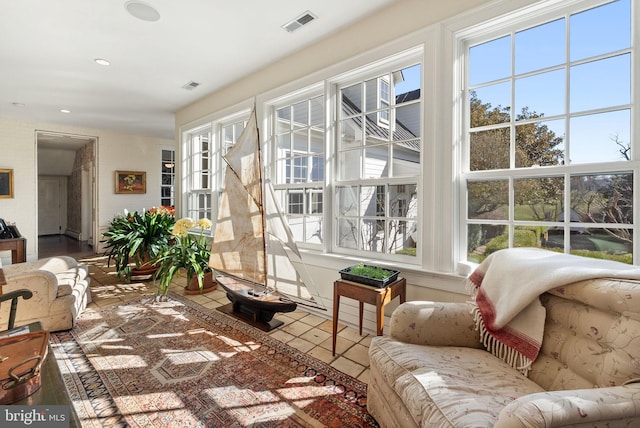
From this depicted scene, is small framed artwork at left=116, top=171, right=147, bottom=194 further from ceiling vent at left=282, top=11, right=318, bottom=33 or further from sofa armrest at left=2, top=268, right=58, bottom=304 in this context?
ceiling vent at left=282, top=11, right=318, bottom=33

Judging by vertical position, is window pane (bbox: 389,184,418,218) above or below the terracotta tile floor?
above

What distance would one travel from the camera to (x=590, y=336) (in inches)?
46.5

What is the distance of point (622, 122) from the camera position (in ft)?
5.33

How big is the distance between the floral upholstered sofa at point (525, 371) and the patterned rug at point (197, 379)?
0.40 meters

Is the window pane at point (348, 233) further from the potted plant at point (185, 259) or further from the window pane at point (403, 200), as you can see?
the potted plant at point (185, 259)

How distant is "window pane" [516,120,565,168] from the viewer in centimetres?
181

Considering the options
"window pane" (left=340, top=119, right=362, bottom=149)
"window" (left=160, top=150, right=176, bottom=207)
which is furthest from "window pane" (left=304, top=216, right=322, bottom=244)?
"window" (left=160, top=150, right=176, bottom=207)

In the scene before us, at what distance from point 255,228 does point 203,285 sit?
1677 millimetres

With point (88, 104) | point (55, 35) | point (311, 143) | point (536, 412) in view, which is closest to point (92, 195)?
point (88, 104)

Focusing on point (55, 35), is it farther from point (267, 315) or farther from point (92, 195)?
point (92, 195)

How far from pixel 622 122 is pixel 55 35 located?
439 cm

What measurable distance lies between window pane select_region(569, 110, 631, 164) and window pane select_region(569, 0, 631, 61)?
1.25 ft

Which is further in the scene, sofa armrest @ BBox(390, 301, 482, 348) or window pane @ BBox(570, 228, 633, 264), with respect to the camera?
window pane @ BBox(570, 228, 633, 264)

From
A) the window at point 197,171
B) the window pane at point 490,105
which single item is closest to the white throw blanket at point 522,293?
the window pane at point 490,105
